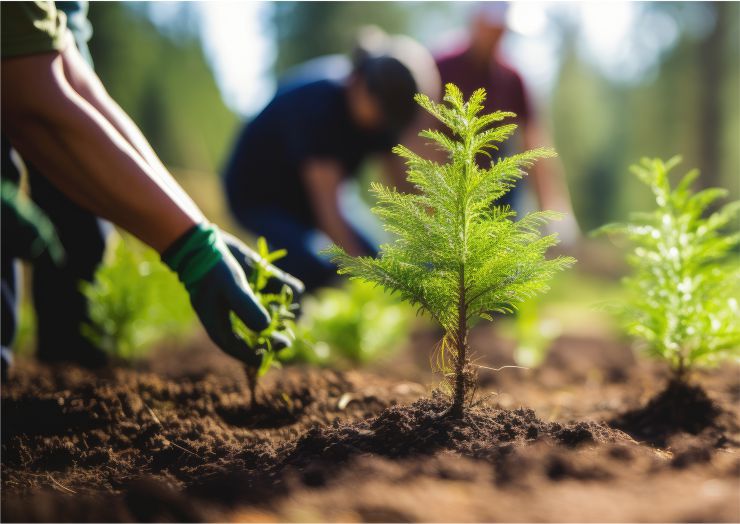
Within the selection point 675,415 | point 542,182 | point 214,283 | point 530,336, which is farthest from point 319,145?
point 675,415

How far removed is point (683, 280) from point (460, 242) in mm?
990

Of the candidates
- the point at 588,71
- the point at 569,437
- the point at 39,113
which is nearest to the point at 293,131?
the point at 39,113

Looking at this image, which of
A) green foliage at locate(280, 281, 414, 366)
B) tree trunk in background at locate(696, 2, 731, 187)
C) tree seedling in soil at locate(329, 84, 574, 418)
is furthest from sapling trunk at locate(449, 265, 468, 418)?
tree trunk in background at locate(696, 2, 731, 187)

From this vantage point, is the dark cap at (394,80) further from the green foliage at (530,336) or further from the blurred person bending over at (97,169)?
the blurred person bending over at (97,169)

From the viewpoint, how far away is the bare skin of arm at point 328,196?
16.3 feet

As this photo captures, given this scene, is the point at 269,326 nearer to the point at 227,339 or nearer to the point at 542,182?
the point at 227,339

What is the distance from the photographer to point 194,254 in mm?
1960

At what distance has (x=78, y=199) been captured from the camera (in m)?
2.04

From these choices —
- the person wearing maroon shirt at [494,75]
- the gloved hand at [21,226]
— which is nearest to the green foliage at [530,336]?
the person wearing maroon shirt at [494,75]

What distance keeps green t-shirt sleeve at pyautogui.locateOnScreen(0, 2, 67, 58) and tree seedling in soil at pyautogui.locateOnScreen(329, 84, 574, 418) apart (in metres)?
1.22

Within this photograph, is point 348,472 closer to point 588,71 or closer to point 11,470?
point 11,470

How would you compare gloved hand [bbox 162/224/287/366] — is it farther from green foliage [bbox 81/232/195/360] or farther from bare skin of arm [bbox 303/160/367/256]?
bare skin of arm [bbox 303/160/367/256]

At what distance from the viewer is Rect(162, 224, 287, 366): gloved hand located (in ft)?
6.34

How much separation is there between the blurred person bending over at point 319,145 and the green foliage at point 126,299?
5.26ft
